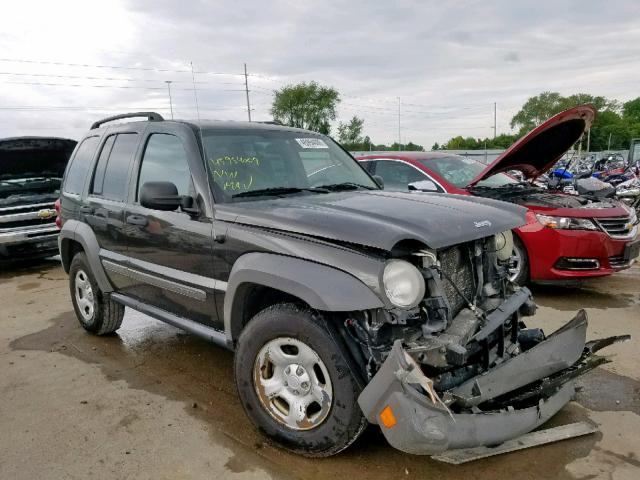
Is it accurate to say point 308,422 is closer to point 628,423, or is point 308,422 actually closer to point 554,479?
point 554,479

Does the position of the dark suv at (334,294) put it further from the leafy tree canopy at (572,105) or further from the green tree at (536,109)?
the green tree at (536,109)

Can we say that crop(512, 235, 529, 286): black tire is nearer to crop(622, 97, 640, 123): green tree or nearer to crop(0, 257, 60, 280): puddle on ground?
crop(0, 257, 60, 280): puddle on ground

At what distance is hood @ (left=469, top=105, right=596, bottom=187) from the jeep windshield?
2.08m

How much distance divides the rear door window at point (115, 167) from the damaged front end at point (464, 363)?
8.37 feet

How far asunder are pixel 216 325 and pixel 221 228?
67 centimetres

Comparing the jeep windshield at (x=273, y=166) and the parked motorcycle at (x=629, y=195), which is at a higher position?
the jeep windshield at (x=273, y=166)

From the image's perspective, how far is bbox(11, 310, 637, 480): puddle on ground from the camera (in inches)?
110

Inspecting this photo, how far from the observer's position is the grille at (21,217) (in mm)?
8250

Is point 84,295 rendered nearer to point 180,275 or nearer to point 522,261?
point 180,275

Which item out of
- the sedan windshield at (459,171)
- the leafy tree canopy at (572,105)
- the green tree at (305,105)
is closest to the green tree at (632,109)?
the leafy tree canopy at (572,105)

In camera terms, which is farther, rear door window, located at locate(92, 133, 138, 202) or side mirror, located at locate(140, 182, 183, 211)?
rear door window, located at locate(92, 133, 138, 202)

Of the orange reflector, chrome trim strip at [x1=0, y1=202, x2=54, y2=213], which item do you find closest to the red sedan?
the orange reflector

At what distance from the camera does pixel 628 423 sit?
10.5ft

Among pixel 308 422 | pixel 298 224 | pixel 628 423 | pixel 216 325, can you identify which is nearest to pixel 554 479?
pixel 628 423
